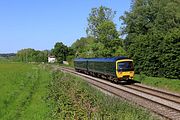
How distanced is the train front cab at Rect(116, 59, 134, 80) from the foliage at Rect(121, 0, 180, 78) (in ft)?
9.99

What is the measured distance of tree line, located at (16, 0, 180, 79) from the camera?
3600 cm

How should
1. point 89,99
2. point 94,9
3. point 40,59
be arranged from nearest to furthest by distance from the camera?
point 89,99 → point 94,9 → point 40,59

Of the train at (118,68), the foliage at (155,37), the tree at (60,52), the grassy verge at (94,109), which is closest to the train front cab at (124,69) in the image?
the train at (118,68)

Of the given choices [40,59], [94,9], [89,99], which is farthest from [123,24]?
[40,59]

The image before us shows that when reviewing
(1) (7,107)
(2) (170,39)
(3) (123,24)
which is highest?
(3) (123,24)

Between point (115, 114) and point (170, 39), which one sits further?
point (170, 39)

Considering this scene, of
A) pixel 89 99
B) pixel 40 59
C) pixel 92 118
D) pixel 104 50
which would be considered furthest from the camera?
pixel 40 59

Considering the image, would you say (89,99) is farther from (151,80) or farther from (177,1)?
(177,1)

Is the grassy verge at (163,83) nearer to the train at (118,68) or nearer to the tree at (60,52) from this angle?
the train at (118,68)

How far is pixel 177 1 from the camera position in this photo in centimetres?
7025

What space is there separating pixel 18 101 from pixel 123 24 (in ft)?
188

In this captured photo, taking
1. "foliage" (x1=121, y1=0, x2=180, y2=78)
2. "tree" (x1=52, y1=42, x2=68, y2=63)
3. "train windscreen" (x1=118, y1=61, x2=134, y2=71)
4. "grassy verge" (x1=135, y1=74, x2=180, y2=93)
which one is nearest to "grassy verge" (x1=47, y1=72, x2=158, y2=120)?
"grassy verge" (x1=135, y1=74, x2=180, y2=93)

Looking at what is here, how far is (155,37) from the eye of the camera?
40.5m

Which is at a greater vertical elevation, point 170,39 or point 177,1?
point 177,1
